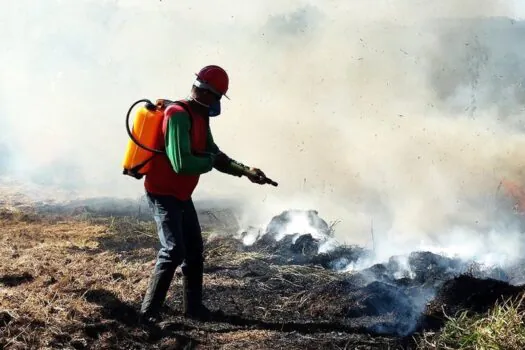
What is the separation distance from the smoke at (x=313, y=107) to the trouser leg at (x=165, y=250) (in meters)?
5.53

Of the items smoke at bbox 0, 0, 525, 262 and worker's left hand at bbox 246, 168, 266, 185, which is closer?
worker's left hand at bbox 246, 168, 266, 185

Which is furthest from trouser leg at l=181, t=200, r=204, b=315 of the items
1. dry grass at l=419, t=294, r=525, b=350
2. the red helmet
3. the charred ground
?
dry grass at l=419, t=294, r=525, b=350

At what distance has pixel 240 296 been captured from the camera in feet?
17.8

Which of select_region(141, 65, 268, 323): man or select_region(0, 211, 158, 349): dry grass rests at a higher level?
select_region(141, 65, 268, 323): man

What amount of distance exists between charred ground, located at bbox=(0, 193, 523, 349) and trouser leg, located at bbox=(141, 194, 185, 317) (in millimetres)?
200

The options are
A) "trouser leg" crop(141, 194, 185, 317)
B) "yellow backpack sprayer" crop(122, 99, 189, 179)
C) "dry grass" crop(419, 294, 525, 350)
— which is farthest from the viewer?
"trouser leg" crop(141, 194, 185, 317)

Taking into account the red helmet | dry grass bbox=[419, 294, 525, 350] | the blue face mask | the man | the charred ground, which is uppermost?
the red helmet

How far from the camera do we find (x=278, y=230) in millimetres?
8594

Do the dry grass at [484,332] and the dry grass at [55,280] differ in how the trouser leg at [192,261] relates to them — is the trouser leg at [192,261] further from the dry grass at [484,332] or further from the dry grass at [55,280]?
the dry grass at [484,332]

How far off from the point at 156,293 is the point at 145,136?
1.23 m

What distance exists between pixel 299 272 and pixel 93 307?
2501mm

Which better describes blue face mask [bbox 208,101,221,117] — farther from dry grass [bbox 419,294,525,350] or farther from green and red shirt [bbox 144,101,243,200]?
dry grass [bbox 419,294,525,350]

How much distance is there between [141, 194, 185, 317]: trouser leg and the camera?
4418 millimetres

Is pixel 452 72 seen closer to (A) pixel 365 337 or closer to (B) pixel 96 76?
(B) pixel 96 76
